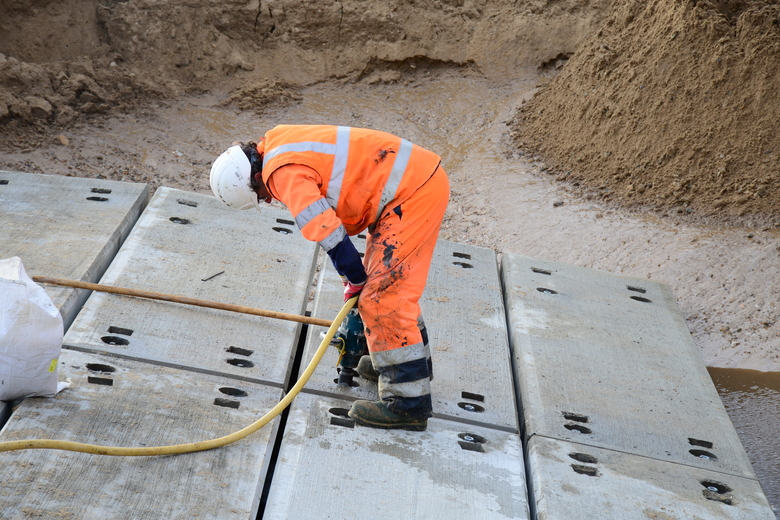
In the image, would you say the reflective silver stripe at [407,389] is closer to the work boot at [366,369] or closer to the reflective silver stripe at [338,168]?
the work boot at [366,369]

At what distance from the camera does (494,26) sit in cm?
895

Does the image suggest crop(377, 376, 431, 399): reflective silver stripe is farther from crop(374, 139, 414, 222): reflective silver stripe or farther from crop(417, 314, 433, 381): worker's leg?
crop(374, 139, 414, 222): reflective silver stripe

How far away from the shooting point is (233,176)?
3025 millimetres

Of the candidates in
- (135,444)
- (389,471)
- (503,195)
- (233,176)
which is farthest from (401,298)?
(503,195)

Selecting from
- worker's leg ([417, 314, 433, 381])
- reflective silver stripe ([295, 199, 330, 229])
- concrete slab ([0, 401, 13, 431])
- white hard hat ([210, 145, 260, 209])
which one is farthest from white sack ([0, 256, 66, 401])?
worker's leg ([417, 314, 433, 381])

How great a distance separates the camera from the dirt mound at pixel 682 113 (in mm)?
6109

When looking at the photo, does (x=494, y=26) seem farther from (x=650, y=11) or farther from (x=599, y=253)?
(x=599, y=253)

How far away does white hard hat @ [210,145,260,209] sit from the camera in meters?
3.03

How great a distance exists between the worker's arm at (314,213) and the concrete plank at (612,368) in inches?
48.0

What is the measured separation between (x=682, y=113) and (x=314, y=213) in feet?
15.8

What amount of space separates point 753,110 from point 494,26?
12.2 feet

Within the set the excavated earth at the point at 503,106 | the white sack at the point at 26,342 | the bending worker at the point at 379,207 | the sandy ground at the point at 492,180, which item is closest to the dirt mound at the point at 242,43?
the excavated earth at the point at 503,106

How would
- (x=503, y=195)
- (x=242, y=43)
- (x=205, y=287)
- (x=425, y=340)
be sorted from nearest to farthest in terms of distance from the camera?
(x=425, y=340)
(x=205, y=287)
(x=503, y=195)
(x=242, y=43)

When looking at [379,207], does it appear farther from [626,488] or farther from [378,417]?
[626,488]
